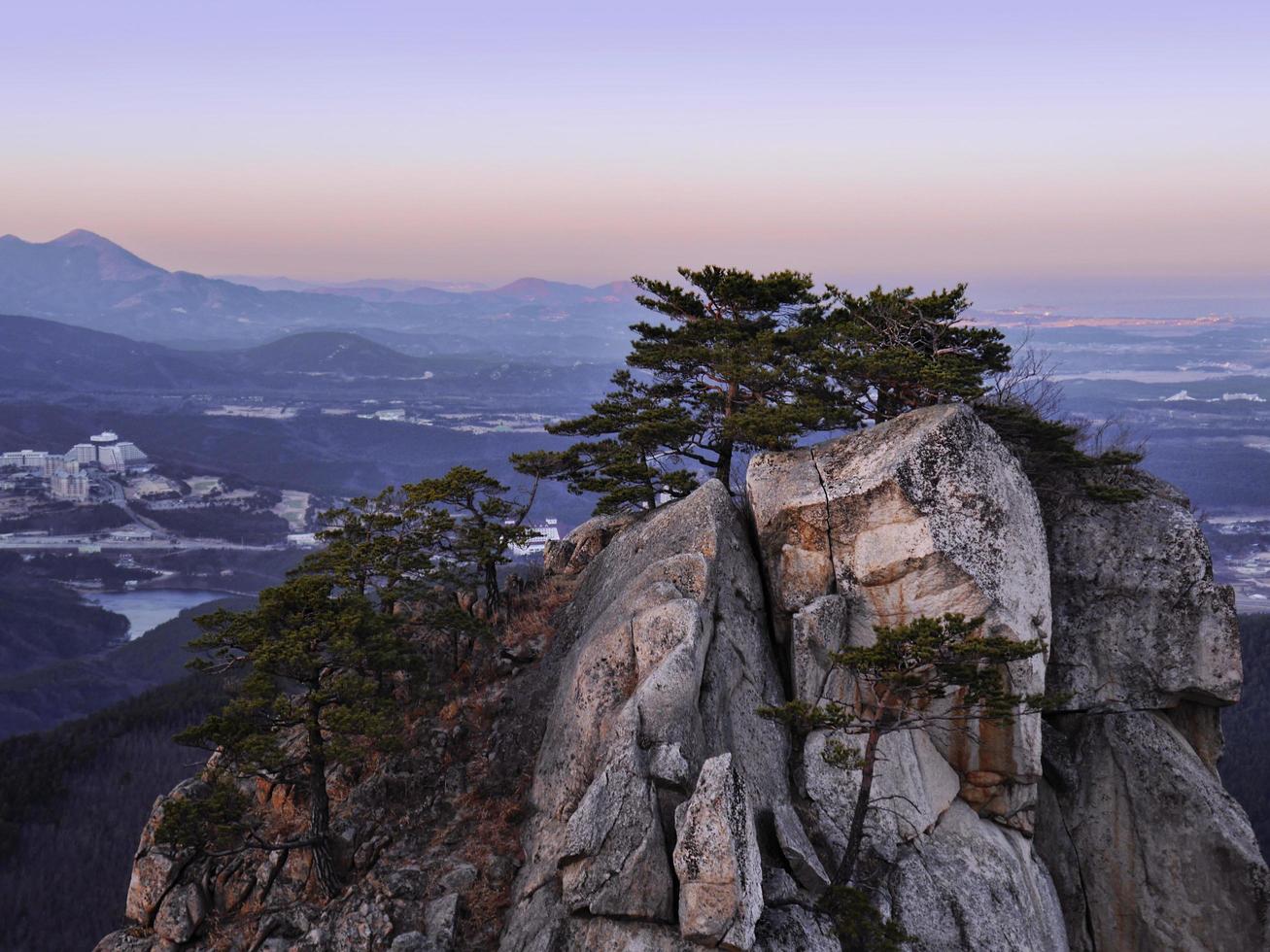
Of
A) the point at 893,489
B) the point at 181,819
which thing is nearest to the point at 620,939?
the point at 181,819

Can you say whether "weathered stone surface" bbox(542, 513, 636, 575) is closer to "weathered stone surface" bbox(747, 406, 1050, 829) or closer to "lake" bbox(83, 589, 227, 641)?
"weathered stone surface" bbox(747, 406, 1050, 829)

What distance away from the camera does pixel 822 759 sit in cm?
2011

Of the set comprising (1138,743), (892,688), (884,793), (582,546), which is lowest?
(1138,743)

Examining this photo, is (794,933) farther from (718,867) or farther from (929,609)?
(929,609)

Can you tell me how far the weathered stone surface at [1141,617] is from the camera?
26.7m

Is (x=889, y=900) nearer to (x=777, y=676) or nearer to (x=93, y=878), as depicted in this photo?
(x=777, y=676)

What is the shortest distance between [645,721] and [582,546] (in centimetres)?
1304

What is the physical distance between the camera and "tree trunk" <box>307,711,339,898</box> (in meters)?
19.9

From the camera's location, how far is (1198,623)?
87.6 ft

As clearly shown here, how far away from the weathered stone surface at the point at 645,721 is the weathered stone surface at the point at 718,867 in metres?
0.52

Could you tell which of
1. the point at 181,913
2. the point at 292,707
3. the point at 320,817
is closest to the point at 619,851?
the point at 320,817

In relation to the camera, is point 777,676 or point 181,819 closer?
point 181,819

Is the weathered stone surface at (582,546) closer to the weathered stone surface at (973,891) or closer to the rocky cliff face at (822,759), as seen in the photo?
the rocky cliff face at (822,759)

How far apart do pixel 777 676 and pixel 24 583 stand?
165132mm
